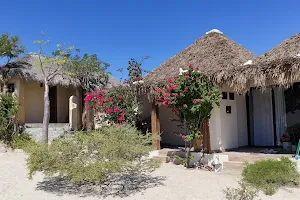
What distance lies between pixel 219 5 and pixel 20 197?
10366 millimetres

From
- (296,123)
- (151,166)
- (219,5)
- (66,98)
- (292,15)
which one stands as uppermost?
(219,5)

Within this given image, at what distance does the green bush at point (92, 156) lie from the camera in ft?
16.8

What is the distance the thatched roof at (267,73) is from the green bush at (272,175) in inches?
79.8

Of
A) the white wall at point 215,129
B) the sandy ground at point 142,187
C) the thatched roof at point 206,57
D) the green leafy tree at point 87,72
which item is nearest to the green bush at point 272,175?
the sandy ground at point 142,187

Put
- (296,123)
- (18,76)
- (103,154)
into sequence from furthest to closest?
1. (18,76)
2. (296,123)
3. (103,154)

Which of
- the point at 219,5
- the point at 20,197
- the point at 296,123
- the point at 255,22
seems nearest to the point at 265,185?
the point at 296,123

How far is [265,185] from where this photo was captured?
230 inches

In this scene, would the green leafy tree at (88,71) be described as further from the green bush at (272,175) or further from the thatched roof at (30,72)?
the green bush at (272,175)

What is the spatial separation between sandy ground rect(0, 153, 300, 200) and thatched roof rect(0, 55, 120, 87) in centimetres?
778

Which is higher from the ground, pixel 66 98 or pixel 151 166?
pixel 66 98

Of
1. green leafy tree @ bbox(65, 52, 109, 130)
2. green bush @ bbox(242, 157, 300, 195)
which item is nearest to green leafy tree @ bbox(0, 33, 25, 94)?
green leafy tree @ bbox(65, 52, 109, 130)

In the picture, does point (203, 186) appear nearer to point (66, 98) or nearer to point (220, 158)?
point (220, 158)

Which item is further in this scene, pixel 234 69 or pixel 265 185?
pixel 234 69

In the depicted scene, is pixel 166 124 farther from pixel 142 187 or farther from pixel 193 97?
pixel 142 187
